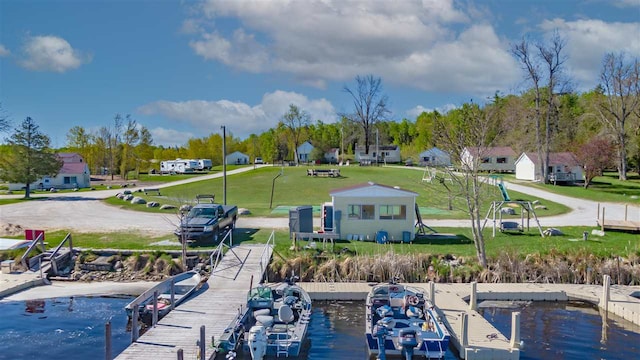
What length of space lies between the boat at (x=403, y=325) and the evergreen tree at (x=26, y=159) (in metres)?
43.5

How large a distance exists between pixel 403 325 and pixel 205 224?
525 inches

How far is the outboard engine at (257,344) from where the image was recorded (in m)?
15.1

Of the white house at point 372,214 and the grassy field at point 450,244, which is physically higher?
the white house at point 372,214

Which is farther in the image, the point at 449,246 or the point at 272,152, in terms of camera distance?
the point at 272,152

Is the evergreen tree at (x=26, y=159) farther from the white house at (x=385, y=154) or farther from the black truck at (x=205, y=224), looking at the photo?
the white house at (x=385, y=154)

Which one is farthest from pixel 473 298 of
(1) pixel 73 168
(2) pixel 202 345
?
(1) pixel 73 168

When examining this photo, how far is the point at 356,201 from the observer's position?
28.3 m

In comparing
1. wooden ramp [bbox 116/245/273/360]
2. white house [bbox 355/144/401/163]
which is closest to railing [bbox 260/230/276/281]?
wooden ramp [bbox 116/245/273/360]

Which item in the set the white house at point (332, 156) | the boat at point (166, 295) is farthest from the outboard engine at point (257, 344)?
the white house at point (332, 156)

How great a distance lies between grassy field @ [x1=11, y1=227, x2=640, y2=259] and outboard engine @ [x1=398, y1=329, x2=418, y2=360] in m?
8.77

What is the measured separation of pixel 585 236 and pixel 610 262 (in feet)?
12.0

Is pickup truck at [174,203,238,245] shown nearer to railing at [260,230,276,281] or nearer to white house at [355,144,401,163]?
railing at [260,230,276,281]

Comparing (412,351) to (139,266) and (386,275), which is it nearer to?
(386,275)

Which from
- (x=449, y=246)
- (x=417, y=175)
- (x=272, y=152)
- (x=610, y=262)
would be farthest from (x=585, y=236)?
(x=272, y=152)
